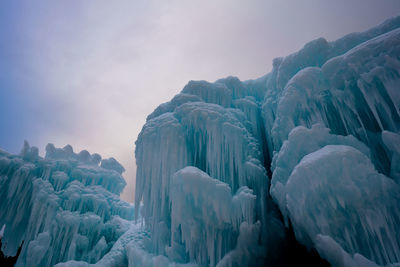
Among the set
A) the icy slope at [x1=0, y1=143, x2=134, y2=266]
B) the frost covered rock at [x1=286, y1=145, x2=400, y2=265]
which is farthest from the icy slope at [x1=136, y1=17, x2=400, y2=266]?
the icy slope at [x1=0, y1=143, x2=134, y2=266]

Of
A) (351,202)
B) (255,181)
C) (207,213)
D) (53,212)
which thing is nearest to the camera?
(351,202)

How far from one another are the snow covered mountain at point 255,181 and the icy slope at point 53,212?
0.06 m

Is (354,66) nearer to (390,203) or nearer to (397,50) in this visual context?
(397,50)

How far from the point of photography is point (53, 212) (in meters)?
10.2

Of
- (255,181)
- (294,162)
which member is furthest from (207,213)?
(294,162)

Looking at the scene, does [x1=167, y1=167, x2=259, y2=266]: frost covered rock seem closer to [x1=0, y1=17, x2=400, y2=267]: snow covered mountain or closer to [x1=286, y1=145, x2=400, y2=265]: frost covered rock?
[x1=0, y1=17, x2=400, y2=267]: snow covered mountain

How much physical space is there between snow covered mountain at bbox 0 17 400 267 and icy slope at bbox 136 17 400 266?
3 cm

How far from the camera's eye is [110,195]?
1291 centimetres

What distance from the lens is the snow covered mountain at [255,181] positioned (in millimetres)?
4867

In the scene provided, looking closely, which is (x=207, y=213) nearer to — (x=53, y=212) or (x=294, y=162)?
(x=294, y=162)

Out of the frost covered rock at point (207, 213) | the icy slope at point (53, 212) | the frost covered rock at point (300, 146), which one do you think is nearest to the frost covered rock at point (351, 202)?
the frost covered rock at point (300, 146)

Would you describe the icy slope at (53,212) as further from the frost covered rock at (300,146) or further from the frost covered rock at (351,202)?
the frost covered rock at (351,202)

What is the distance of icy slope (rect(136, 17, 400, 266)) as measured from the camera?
15.6ft

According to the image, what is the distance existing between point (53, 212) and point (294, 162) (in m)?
11.2
